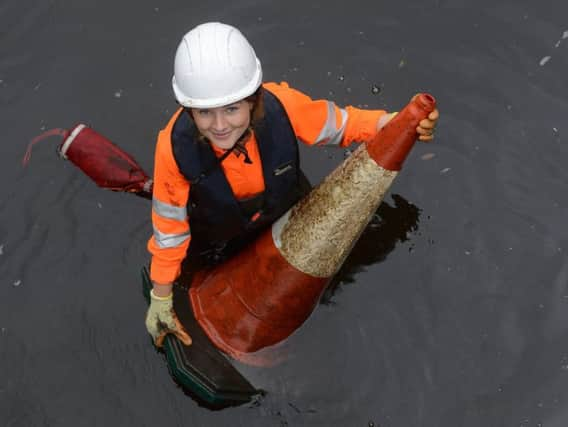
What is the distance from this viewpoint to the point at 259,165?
128 inches

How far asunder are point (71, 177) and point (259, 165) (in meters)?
1.99

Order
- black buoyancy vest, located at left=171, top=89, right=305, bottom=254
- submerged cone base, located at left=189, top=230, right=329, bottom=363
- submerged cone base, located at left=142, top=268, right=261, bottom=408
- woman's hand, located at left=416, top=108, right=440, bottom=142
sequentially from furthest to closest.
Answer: submerged cone base, located at left=142, top=268, right=261, bottom=408 → submerged cone base, located at left=189, top=230, right=329, bottom=363 → black buoyancy vest, located at left=171, top=89, right=305, bottom=254 → woman's hand, located at left=416, top=108, right=440, bottom=142

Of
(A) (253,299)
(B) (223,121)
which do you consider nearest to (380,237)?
(A) (253,299)

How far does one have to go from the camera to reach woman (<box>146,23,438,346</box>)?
8.89 feet

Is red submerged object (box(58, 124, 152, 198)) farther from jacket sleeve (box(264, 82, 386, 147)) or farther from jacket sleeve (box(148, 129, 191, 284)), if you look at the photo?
jacket sleeve (box(264, 82, 386, 147))

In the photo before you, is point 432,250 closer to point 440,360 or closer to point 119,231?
point 440,360

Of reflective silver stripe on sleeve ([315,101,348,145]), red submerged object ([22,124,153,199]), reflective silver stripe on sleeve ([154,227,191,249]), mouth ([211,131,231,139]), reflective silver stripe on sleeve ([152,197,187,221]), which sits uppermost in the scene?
mouth ([211,131,231,139])

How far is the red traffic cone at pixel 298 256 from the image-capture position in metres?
2.96

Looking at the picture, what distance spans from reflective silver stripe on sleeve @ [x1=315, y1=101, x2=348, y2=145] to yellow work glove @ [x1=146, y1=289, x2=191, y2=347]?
1.10m

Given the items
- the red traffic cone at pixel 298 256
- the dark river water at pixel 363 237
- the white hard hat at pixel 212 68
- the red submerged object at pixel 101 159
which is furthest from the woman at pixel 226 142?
the dark river water at pixel 363 237

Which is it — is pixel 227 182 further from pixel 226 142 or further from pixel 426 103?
pixel 426 103

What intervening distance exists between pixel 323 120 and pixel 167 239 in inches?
35.9

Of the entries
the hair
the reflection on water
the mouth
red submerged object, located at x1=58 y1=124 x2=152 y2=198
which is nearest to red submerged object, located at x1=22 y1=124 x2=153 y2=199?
red submerged object, located at x1=58 y1=124 x2=152 y2=198

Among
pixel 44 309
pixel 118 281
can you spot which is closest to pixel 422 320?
pixel 118 281
